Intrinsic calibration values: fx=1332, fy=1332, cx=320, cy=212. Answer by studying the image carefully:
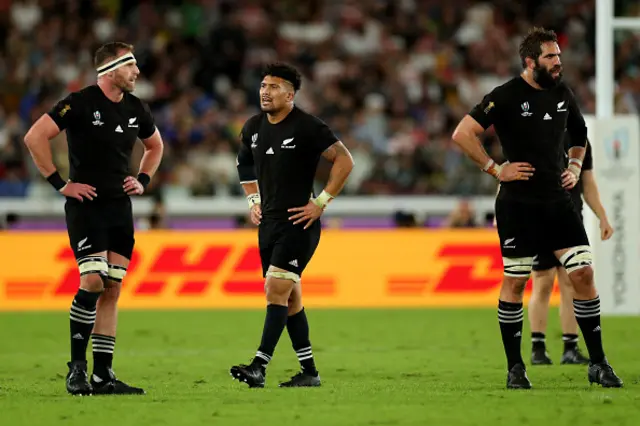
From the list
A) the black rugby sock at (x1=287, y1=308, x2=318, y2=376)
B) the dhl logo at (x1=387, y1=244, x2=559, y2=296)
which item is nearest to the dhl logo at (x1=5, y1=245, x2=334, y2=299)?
the dhl logo at (x1=387, y1=244, x2=559, y2=296)

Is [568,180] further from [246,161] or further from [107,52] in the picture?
[107,52]

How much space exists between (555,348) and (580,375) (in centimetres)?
271

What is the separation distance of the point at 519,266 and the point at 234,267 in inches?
380

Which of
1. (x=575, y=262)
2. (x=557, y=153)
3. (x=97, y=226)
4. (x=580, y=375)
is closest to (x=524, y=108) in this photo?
(x=557, y=153)

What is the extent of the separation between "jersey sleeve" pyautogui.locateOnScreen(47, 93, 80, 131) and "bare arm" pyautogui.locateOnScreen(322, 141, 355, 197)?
195cm

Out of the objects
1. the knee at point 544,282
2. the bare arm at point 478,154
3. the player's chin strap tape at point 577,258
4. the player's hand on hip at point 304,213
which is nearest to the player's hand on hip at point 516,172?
the bare arm at point 478,154

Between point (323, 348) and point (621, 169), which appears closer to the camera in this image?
point (323, 348)

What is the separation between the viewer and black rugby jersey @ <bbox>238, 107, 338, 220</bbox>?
33.8 feet

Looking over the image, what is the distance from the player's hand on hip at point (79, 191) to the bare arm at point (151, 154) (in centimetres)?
80

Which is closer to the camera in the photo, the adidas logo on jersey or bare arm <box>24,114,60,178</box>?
bare arm <box>24,114,60,178</box>

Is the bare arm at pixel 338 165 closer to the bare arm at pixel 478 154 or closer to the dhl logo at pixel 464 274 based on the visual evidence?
the bare arm at pixel 478 154

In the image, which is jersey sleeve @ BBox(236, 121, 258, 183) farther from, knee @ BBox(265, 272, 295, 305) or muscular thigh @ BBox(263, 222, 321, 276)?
knee @ BBox(265, 272, 295, 305)

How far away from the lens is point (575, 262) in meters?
9.95

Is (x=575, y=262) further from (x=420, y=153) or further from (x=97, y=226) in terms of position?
(x=420, y=153)
